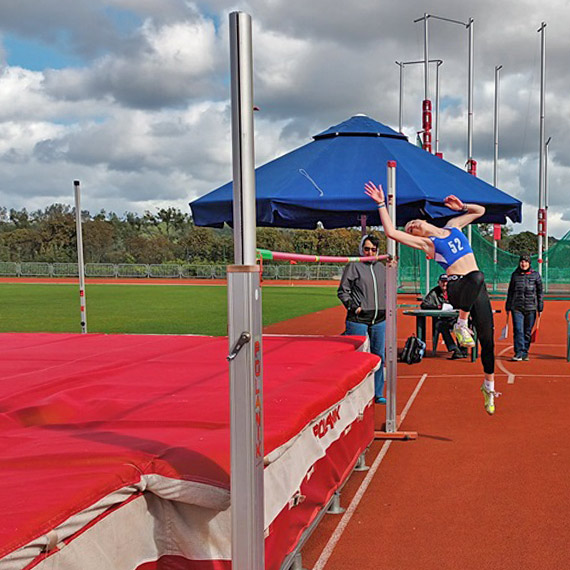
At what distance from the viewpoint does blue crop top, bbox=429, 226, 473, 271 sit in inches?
228

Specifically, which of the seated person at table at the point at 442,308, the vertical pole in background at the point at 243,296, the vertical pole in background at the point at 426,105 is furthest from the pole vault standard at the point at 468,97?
the vertical pole in background at the point at 243,296

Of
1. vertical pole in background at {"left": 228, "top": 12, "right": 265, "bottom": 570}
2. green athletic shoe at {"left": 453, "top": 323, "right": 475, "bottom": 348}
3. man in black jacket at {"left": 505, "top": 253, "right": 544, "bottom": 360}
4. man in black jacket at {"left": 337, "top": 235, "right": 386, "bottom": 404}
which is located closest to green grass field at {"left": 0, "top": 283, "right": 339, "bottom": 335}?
man in black jacket at {"left": 505, "top": 253, "right": 544, "bottom": 360}

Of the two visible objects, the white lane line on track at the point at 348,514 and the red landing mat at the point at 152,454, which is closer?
the red landing mat at the point at 152,454

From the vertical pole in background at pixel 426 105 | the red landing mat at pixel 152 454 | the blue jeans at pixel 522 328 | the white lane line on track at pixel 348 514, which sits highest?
the vertical pole in background at pixel 426 105

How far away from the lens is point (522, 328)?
12000 mm

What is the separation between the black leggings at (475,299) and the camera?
570 cm

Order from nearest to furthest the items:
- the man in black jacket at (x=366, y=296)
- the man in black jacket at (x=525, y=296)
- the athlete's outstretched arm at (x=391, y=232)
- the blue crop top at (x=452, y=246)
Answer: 1. the athlete's outstretched arm at (x=391, y=232)
2. the blue crop top at (x=452, y=246)
3. the man in black jacket at (x=366, y=296)
4. the man in black jacket at (x=525, y=296)

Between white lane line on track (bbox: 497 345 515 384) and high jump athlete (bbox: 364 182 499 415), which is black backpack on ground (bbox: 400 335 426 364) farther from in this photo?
high jump athlete (bbox: 364 182 499 415)

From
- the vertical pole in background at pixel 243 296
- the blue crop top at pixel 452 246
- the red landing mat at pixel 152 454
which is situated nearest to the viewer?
the red landing mat at pixel 152 454

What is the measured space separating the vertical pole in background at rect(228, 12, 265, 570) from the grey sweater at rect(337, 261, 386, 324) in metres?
5.64

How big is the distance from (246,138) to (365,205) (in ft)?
15.7

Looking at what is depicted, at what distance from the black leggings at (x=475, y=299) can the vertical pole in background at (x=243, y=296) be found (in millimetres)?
3693

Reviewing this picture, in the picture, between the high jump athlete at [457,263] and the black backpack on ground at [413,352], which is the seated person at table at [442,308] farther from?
the high jump athlete at [457,263]

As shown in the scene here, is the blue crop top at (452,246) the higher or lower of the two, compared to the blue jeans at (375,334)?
higher
